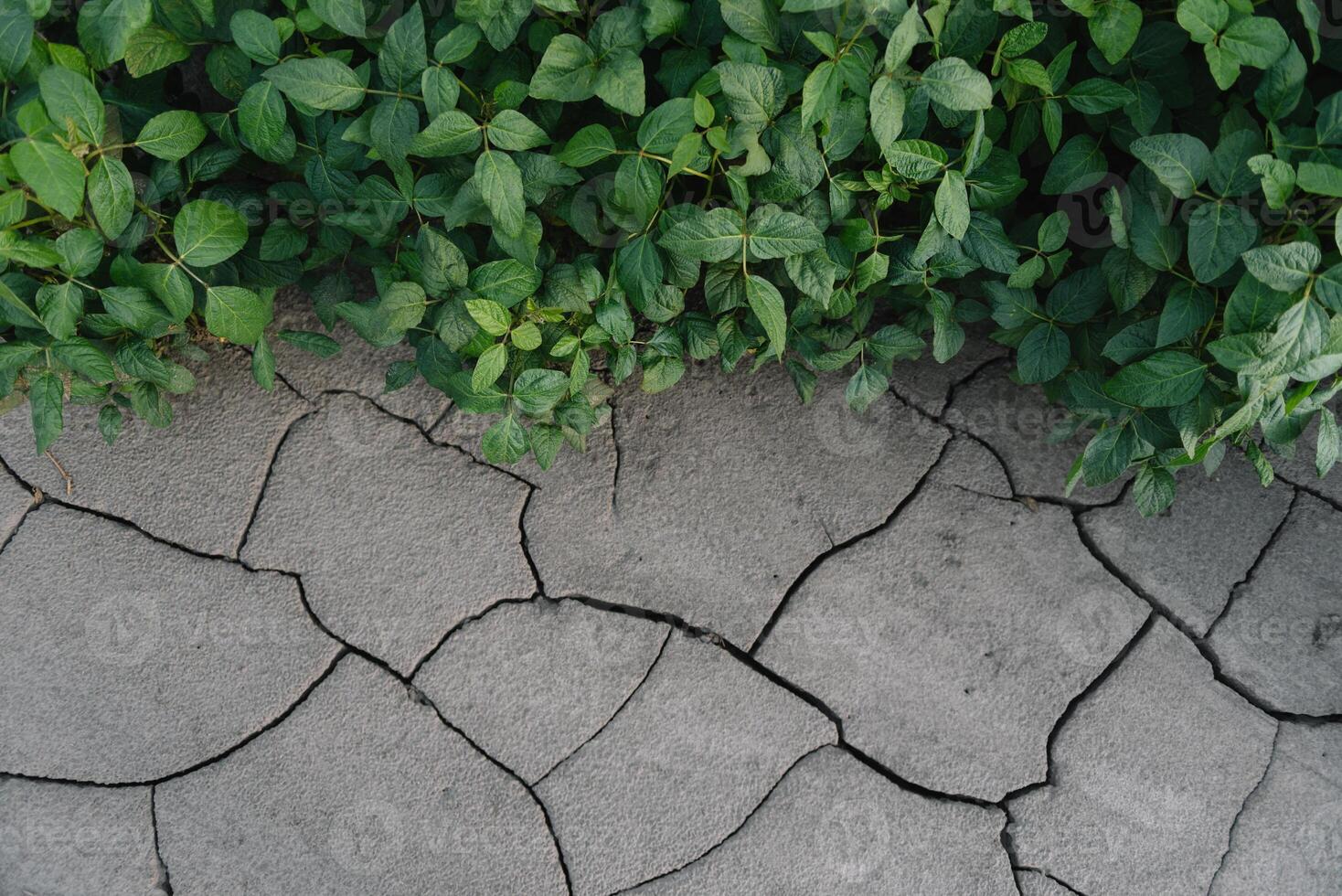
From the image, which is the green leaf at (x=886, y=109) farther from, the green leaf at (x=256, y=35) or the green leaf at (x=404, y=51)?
the green leaf at (x=256, y=35)

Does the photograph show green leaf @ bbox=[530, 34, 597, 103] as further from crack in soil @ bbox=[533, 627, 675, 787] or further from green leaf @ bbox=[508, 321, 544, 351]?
crack in soil @ bbox=[533, 627, 675, 787]

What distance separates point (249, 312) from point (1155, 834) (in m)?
1.67

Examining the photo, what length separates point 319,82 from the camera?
3.82 feet

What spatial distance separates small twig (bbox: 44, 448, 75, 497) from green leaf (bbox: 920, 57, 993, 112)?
5.15 feet

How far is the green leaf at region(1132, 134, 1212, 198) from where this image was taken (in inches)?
46.9

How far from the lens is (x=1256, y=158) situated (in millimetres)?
1135

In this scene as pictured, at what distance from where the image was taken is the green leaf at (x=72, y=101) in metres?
1.10

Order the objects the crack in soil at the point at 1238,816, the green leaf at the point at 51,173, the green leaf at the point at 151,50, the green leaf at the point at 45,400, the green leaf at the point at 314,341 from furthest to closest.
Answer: the crack in soil at the point at 1238,816 → the green leaf at the point at 314,341 → the green leaf at the point at 45,400 → the green leaf at the point at 151,50 → the green leaf at the point at 51,173

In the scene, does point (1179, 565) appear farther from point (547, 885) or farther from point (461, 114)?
point (461, 114)

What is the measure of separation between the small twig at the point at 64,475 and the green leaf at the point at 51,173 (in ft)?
2.61

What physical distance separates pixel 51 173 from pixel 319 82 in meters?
0.31

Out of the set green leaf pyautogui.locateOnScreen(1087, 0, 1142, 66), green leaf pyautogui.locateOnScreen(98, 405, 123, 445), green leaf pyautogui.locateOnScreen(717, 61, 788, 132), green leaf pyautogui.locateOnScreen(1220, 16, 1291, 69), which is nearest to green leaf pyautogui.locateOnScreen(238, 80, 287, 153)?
green leaf pyautogui.locateOnScreen(717, 61, 788, 132)

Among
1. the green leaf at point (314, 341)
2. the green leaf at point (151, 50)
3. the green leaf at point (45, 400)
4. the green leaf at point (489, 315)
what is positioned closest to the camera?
the green leaf at point (151, 50)

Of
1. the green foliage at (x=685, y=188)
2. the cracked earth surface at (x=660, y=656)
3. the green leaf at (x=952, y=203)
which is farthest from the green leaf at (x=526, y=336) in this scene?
the green leaf at (x=952, y=203)
